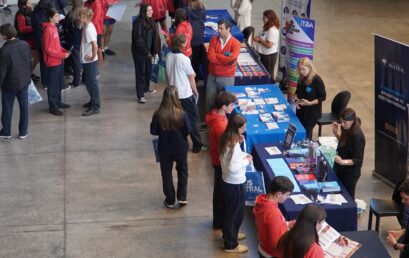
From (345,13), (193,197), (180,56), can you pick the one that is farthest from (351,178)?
(345,13)

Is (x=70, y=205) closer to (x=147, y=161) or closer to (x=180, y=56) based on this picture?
(x=147, y=161)

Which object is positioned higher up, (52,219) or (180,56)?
(180,56)

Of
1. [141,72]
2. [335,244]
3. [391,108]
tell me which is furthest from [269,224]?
[141,72]

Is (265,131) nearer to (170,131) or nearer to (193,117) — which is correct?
(193,117)

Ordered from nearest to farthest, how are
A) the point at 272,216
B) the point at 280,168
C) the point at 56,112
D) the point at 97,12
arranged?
the point at 272,216 → the point at 280,168 → the point at 56,112 → the point at 97,12

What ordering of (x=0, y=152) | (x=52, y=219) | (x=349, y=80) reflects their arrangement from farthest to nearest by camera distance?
(x=349, y=80) < (x=0, y=152) < (x=52, y=219)

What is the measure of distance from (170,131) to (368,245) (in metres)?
2.51

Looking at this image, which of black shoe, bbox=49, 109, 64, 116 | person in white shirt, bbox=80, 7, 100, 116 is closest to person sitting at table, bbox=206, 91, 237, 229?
person in white shirt, bbox=80, 7, 100, 116

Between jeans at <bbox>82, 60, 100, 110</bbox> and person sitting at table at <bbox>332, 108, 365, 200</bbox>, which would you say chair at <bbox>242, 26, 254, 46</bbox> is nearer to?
jeans at <bbox>82, 60, 100, 110</bbox>

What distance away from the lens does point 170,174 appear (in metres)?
8.58

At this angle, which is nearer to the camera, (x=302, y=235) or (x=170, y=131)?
(x=302, y=235)

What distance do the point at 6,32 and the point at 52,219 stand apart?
9.71 feet

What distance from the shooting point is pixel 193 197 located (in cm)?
915

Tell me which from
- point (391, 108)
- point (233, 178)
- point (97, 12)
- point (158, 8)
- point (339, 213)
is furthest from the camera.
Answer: point (158, 8)
